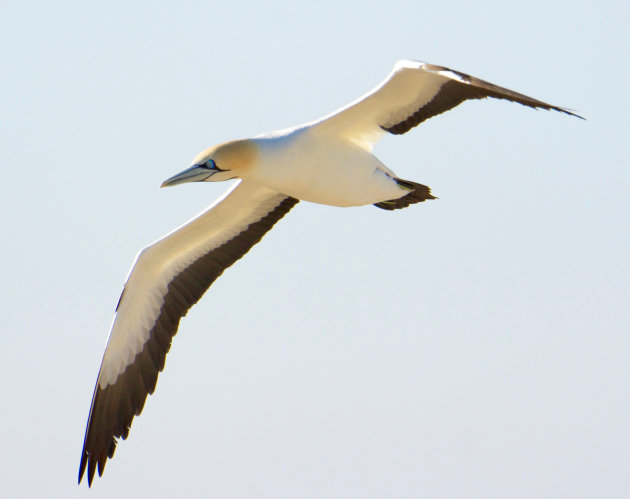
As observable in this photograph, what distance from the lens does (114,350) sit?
12758 mm

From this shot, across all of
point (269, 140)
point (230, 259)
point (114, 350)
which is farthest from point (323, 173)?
point (114, 350)

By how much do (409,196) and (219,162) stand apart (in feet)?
7.62

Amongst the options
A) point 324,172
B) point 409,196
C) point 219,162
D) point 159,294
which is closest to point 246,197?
point 159,294

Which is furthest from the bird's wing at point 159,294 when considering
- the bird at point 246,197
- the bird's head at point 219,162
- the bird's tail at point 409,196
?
the bird's head at point 219,162

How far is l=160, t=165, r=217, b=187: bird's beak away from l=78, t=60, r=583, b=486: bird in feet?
0.03

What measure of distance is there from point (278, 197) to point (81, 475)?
12.8ft

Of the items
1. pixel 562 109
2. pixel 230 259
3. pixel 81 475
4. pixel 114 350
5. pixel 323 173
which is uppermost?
pixel 562 109

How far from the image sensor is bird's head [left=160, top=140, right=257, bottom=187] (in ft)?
36.2

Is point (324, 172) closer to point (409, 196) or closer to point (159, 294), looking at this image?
point (409, 196)

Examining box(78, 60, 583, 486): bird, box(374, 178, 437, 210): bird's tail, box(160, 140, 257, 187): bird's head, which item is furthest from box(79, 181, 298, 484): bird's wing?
box(160, 140, 257, 187): bird's head

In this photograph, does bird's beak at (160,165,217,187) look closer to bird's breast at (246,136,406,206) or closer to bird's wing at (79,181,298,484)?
bird's breast at (246,136,406,206)

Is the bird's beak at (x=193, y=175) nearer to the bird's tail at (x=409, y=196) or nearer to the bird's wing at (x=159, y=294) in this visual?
the bird's wing at (x=159, y=294)

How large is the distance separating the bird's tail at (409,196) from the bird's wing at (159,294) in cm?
143

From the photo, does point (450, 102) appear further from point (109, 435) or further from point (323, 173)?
point (109, 435)
